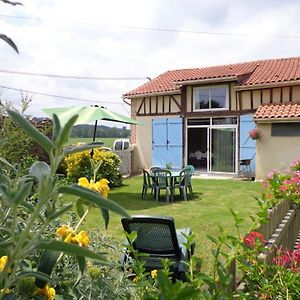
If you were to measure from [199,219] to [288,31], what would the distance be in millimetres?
19413

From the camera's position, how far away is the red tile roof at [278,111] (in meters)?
14.7

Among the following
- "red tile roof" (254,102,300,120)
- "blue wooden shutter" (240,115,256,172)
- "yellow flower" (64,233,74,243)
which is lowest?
"yellow flower" (64,233,74,243)

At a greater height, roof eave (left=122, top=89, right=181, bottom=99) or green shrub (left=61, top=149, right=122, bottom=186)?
roof eave (left=122, top=89, right=181, bottom=99)

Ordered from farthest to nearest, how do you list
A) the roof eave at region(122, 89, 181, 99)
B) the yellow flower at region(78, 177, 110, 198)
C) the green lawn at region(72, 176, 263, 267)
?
the roof eave at region(122, 89, 181, 99) < the green lawn at region(72, 176, 263, 267) < the yellow flower at region(78, 177, 110, 198)

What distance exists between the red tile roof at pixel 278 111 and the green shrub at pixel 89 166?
5.99 metres

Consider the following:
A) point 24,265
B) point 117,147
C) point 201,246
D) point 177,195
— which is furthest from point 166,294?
point 117,147

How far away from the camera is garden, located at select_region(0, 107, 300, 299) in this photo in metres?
0.65

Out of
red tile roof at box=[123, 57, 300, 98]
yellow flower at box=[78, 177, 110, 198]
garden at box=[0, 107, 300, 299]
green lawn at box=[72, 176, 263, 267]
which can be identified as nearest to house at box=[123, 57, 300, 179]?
red tile roof at box=[123, 57, 300, 98]

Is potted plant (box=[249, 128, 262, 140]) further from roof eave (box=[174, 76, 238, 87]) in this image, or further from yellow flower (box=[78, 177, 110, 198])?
yellow flower (box=[78, 177, 110, 198])

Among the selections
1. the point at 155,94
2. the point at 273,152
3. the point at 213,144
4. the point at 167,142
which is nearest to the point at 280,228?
the point at 273,152

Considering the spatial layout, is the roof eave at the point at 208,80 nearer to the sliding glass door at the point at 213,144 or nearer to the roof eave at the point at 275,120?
the sliding glass door at the point at 213,144

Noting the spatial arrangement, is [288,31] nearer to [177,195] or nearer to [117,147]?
[117,147]

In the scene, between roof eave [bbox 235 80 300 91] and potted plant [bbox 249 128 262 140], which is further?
potted plant [bbox 249 128 262 140]

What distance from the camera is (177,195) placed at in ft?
38.5
